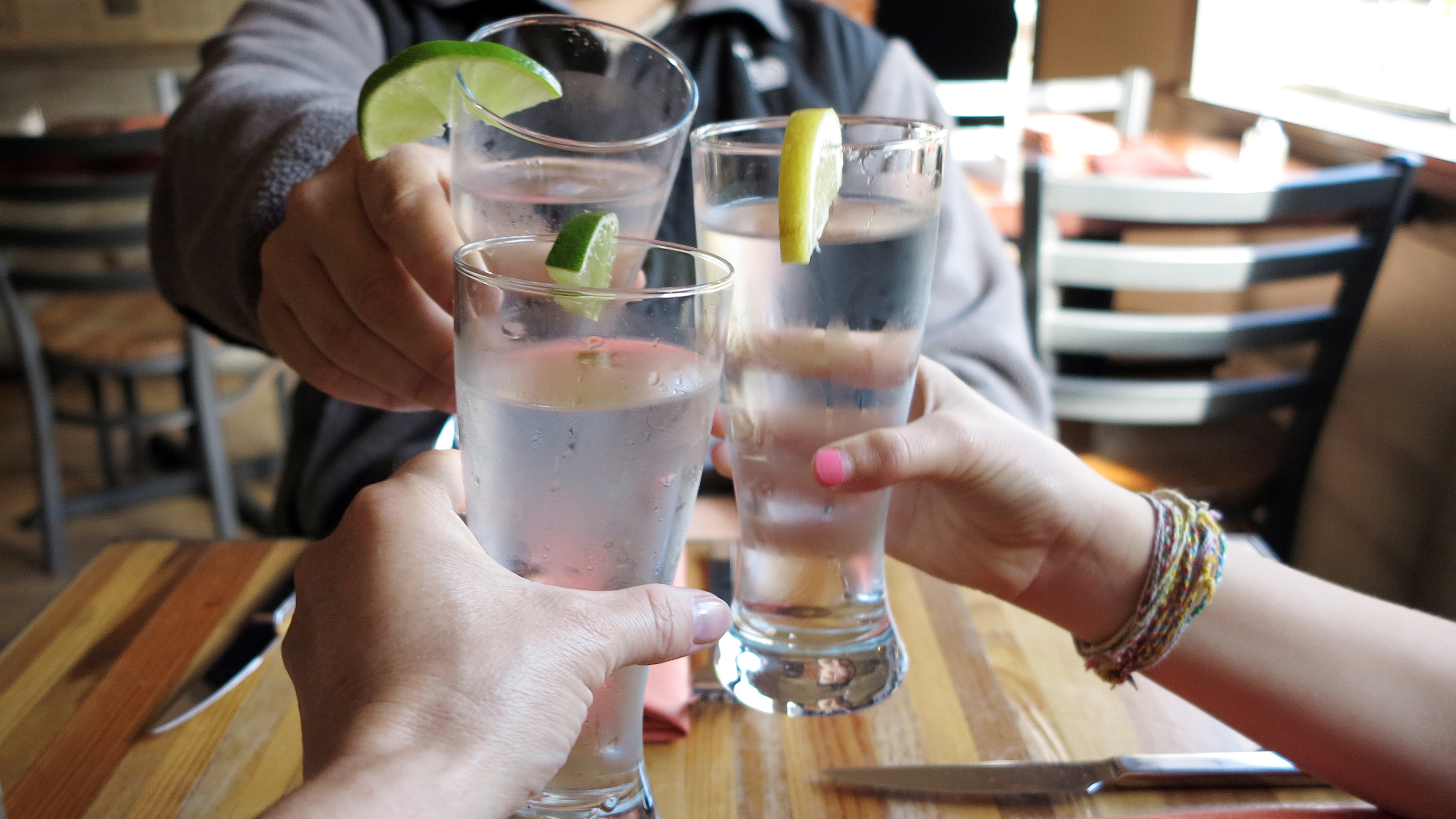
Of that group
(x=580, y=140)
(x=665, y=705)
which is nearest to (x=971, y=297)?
(x=580, y=140)

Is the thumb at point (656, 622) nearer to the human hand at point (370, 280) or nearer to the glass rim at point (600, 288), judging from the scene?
the glass rim at point (600, 288)

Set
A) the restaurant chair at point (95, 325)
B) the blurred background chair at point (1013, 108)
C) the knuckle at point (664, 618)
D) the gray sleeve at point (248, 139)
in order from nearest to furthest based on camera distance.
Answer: the knuckle at point (664, 618)
the gray sleeve at point (248, 139)
the restaurant chair at point (95, 325)
the blurred background chair at point (1013, 108)

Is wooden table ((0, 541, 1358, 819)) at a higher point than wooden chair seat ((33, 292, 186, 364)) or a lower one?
higher

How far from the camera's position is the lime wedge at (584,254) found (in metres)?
0.50

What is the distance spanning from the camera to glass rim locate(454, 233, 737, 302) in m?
0.47

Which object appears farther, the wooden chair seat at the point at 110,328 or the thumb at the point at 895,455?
the wooden chair seat at the point at 110,328

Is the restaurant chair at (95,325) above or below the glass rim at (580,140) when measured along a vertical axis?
below

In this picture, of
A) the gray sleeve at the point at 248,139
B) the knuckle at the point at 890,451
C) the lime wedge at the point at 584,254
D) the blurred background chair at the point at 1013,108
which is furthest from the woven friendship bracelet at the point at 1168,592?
the blurred background chair at the point at 1013,108

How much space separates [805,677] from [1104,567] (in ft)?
0.76

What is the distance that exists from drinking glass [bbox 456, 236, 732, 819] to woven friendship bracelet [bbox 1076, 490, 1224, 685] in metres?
0.36

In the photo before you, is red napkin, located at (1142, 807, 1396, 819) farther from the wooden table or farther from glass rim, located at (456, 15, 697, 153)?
glass rim, located at (456, 15, 697, 153)

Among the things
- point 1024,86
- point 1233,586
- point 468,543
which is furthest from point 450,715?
point 1024,86

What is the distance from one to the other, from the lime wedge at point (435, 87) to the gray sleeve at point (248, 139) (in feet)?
1.22

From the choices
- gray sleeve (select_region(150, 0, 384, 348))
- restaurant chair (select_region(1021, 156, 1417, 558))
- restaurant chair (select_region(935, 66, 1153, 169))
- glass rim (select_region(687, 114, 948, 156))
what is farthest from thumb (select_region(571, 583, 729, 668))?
restaurant chair (select_region(935, 66, 1153, 169))
